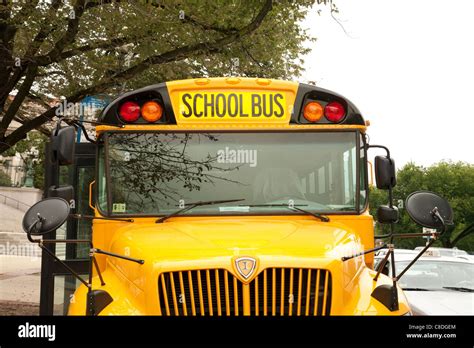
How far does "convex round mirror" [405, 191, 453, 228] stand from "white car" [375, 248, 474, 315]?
12.9 feet

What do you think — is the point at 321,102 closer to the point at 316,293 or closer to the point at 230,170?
the point at 230,170

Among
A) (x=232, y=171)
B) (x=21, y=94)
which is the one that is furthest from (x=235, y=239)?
(x=21, y=94)

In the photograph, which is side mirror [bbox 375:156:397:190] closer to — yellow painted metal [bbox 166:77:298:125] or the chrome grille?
yellow painted metal [bbox 166:77:298:125]

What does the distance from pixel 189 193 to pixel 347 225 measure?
123 cm

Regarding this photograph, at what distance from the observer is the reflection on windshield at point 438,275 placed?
9016 mm

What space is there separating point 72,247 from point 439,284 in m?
5.48

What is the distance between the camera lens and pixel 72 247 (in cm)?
722

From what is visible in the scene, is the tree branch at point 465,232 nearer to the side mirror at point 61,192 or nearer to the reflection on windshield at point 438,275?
the reflection on windshield at point 438,275

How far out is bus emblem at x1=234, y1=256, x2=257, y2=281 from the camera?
3.36 meters

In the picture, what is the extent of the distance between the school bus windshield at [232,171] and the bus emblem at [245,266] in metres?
1.04
